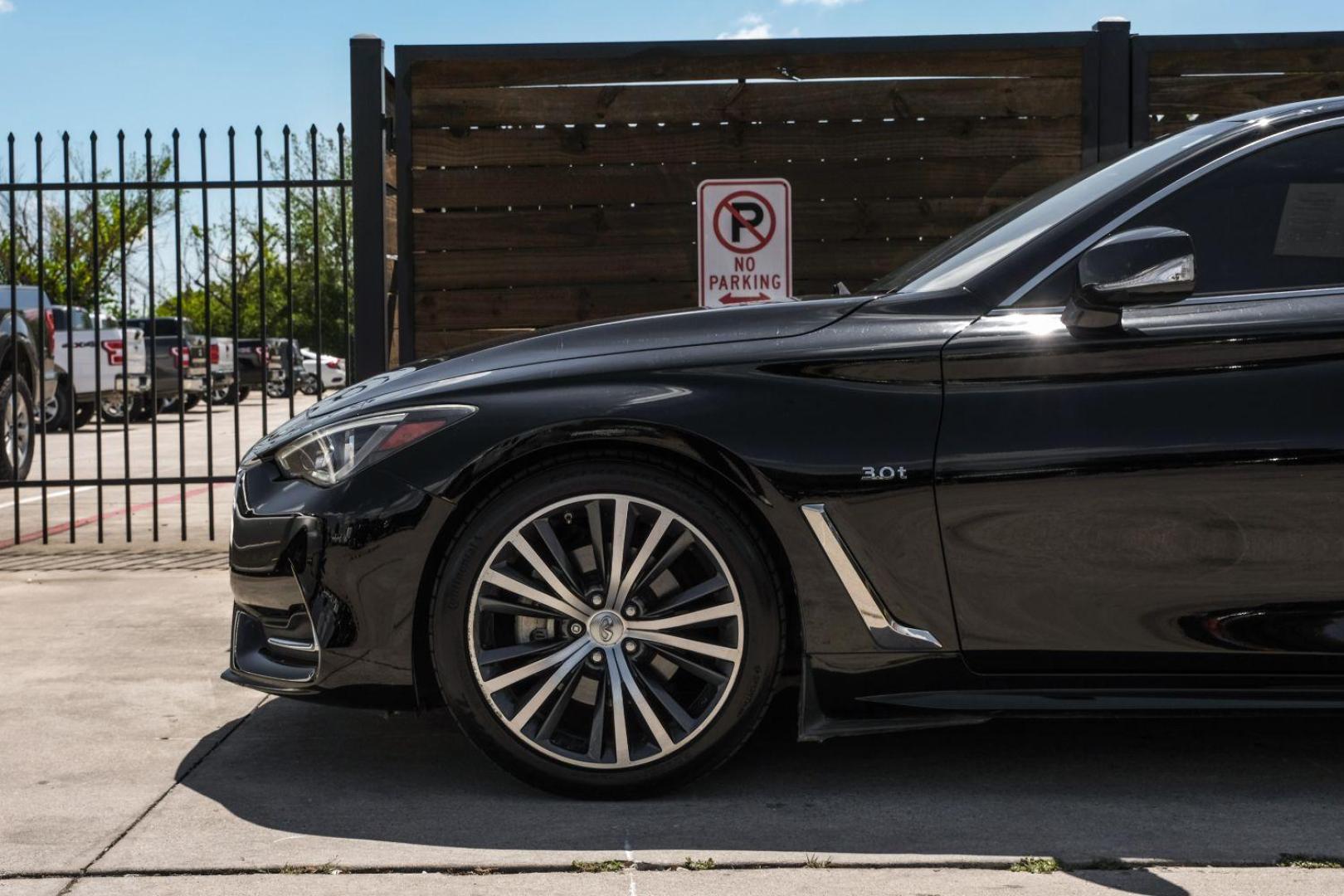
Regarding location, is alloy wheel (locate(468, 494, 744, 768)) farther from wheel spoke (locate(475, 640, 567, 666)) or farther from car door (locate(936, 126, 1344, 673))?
car door (locate(936, 126, 1344, 673))

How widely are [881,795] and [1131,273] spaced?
4.39ft

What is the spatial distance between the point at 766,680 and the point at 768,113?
411 cm

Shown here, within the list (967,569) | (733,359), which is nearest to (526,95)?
(733,359)

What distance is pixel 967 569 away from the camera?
3.39m

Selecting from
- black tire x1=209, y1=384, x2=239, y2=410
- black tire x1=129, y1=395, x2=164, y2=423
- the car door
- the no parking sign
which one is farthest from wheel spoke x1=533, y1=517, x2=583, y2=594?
black tire x1=209, y1=384, x2=239, y2=410

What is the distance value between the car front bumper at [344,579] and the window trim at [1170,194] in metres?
1.44

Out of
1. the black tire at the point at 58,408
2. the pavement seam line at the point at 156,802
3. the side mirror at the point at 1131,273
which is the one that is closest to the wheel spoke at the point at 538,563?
the pavement seam line at the point at 156,802

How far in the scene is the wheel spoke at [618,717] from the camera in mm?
3461

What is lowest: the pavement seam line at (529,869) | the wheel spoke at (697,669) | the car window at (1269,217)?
the pavement seam line at (529,869)

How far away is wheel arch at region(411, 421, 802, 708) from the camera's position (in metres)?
3.43

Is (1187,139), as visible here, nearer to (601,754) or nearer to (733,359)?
(733,359)

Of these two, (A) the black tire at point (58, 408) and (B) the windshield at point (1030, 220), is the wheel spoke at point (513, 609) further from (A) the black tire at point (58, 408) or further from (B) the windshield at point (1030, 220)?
(A) the black tire at point (58, 408)

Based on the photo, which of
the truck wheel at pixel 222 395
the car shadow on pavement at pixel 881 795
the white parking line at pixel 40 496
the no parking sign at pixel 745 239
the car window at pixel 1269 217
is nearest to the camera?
the car shadow on pavement at pixel 881 795

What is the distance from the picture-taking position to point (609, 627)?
3.49 meters
